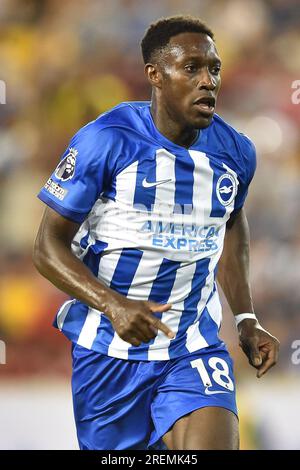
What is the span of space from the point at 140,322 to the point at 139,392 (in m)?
0.50

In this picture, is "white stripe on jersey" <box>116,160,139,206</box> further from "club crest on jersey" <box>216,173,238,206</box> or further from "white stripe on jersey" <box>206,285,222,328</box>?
"white stripe on jersey" <box>206,285,222,328</box>

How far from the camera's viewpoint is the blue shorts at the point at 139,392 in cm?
249

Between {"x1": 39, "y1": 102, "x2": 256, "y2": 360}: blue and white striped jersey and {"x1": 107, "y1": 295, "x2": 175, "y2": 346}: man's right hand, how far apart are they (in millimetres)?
417

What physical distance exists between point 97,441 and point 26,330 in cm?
206

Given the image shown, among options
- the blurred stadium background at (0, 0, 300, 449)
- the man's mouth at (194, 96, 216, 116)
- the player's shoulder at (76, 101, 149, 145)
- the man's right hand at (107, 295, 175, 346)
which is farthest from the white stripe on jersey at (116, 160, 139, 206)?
the blurred stadium background at (0, 0, 300, 449)

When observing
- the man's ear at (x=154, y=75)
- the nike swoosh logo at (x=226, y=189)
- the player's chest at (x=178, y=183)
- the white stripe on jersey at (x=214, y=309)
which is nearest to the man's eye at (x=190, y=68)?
the man's ear at (x=154, y=75)

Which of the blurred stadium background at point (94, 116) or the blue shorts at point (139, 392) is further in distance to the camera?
the blurred stadium background at point (94, 116)

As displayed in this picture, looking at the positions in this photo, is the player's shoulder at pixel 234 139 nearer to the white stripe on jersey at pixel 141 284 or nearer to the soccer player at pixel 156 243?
the soccer player at pixel 156 243

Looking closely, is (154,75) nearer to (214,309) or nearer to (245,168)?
(245,168)

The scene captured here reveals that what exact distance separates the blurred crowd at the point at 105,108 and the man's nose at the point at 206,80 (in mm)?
2278

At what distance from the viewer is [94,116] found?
4809 millimetres

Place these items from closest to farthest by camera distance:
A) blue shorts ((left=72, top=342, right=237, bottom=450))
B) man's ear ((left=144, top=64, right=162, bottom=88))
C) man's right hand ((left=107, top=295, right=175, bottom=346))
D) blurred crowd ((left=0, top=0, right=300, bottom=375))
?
1. man's right hand ((left=107, top=295, right=175, bottom=346))
2. blue shorts ((left=72, top=342, right=237, bottom=450))
3. man's ear ((left=144, top=64, right=162, bottom=88))
4. blurred crowd ((left=0, top=0, right=300, bottom=375))

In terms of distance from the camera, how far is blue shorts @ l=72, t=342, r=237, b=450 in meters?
2.49

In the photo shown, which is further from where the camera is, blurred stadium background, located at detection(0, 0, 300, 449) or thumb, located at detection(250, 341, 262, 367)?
blurred stadium background, located at detection(0, 0, 300, 449)
